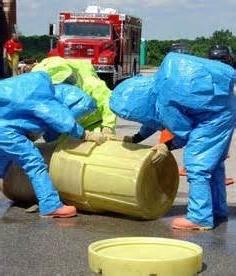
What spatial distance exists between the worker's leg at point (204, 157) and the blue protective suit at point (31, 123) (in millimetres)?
989

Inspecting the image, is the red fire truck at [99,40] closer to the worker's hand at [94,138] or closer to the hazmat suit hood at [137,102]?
the worker's hand at [94,138]

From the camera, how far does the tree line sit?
171 ft

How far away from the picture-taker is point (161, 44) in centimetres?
6594

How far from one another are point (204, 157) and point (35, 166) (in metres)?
1.40

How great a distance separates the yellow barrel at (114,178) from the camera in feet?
21.0

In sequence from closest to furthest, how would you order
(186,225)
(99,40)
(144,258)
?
(144,258) → (186,225) → (99,40)

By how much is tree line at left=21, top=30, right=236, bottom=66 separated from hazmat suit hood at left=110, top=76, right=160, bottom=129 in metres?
41.2

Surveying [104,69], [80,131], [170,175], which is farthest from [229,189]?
[104,69]

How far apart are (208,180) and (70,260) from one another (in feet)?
4.77

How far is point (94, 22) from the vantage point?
1101 inches

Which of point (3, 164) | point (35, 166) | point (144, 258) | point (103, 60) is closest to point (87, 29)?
point (103, 60)

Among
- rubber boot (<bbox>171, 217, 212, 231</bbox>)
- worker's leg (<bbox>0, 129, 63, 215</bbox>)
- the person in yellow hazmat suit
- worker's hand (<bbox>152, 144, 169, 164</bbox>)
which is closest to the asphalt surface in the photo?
rubber boot (<bbox>171, 217, 212, 231</bbox>)

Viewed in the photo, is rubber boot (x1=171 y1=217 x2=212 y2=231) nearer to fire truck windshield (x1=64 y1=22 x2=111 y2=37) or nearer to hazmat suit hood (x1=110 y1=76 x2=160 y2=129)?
hazmat suit hood (x1=110 y1=76 x2=160 y2=129)

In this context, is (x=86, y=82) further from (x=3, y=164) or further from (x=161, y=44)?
(x=161, y=44)
